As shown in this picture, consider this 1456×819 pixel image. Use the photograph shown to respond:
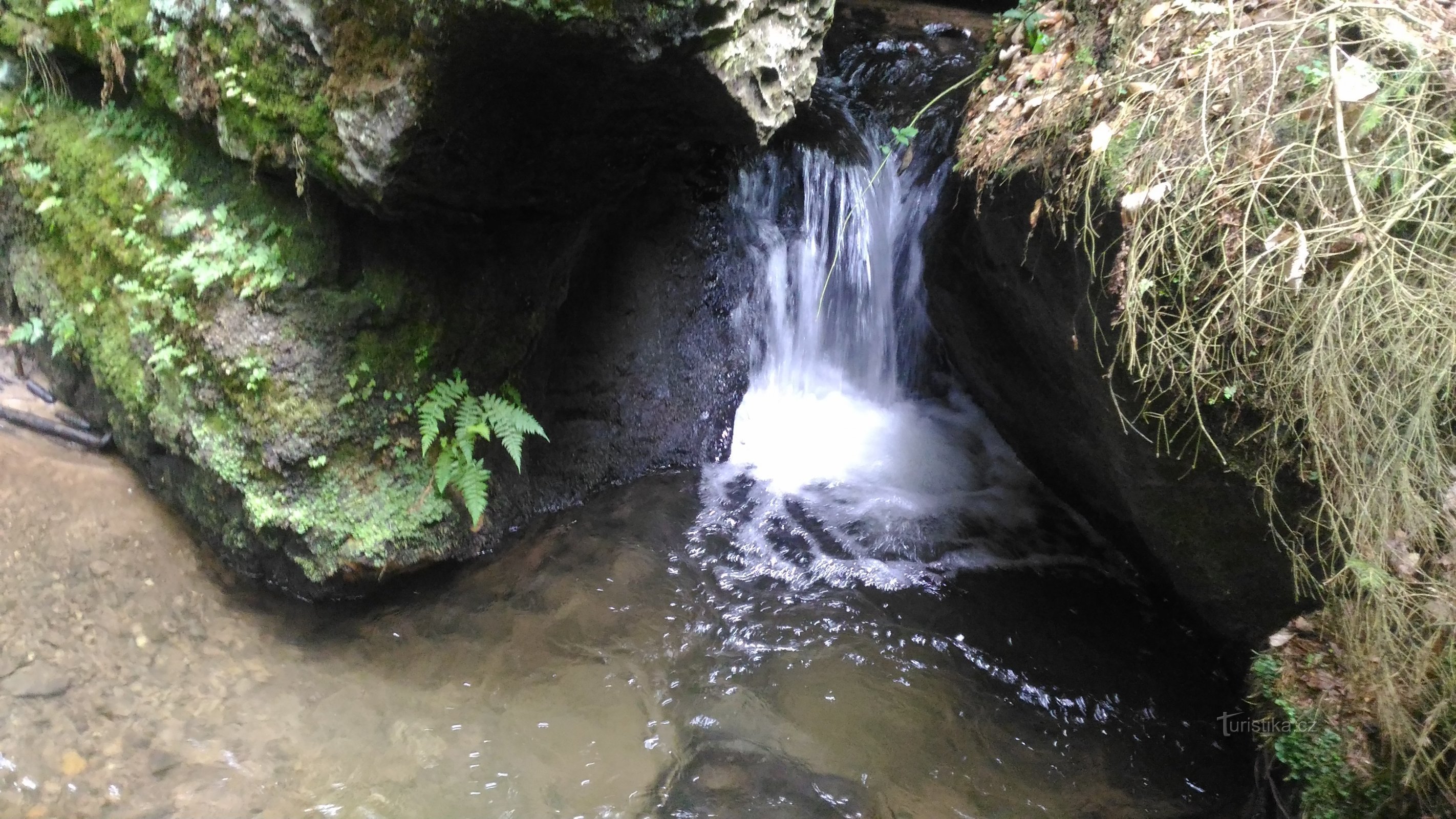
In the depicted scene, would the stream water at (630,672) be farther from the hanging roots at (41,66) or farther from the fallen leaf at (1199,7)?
the fallen leaf at (1199,7)

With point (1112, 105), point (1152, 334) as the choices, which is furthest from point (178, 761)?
point (1112, 105)

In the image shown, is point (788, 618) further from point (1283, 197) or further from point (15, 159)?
point (15, 159)

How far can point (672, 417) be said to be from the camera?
227 inches

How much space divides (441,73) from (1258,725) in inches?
156

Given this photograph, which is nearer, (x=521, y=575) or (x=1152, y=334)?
(x=1152, y=334)

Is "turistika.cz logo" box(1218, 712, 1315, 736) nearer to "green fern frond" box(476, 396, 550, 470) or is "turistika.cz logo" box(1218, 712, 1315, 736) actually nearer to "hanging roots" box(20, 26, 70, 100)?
"green fern frond" box(476, 396, 550, 470)

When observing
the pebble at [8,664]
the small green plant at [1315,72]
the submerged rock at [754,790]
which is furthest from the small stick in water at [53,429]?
the small green plant at [1315,72]

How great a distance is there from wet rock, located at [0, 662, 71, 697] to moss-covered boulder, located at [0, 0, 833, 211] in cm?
233

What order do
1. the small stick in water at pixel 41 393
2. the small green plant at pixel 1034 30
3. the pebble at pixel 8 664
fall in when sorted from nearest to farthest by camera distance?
1. the pebble at pixel 8 664
2. the small green plant at pixel 1034 30
3. the small stick in water at pixel 41 393

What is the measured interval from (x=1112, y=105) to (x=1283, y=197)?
0.85 m

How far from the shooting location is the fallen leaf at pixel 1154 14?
3.57 metres

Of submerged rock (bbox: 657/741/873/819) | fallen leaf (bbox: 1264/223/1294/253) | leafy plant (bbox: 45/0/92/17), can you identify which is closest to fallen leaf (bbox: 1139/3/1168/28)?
fallen leaf (bbox: 1264/223/1294/253)

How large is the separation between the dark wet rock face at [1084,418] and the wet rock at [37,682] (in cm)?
448

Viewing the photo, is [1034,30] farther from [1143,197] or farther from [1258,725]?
[1258,725]
